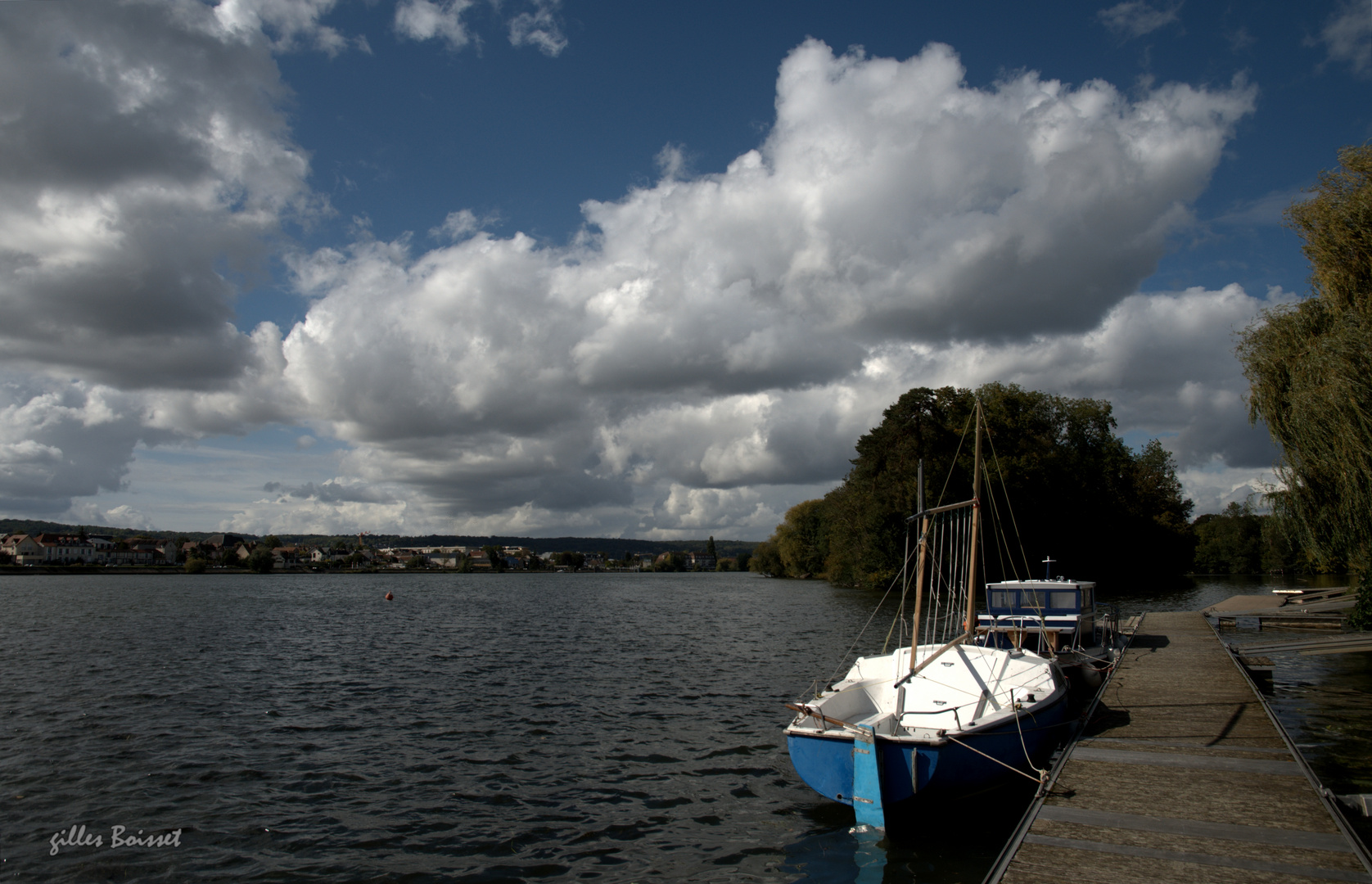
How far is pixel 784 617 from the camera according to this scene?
164ft

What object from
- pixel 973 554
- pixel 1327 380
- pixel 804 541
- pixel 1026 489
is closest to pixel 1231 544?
pixel 804 541

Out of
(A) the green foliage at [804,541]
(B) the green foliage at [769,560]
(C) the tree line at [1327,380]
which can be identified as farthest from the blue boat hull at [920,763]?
(B) the green foliage at [769,560]

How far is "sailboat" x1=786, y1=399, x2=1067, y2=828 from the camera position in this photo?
11.4 metres

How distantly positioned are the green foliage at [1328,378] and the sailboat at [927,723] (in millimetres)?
11612

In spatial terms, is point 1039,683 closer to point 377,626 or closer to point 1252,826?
point 1252,826

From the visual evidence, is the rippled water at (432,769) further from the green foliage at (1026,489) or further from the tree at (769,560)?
the tree at (769,560)

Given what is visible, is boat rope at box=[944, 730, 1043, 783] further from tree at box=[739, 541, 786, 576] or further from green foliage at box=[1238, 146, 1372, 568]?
tree at box=[739, 541, 786, 576]

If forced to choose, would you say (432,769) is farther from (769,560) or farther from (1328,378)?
(769,560)

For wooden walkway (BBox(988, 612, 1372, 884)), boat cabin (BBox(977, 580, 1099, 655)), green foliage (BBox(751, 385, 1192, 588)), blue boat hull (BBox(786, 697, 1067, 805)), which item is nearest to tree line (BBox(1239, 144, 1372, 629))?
boat cabin (BBox(977, 580, 1099, 655))

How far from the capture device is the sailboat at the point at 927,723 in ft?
37.5

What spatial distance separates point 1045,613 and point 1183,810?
578 inches

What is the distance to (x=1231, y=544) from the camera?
111 meters

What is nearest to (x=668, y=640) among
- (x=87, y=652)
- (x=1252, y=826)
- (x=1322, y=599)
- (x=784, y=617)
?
(x=784, y=617)
